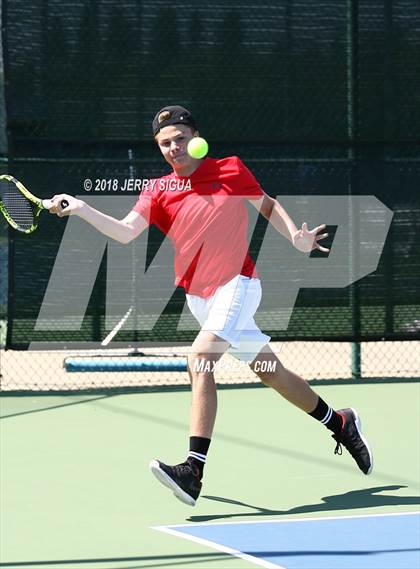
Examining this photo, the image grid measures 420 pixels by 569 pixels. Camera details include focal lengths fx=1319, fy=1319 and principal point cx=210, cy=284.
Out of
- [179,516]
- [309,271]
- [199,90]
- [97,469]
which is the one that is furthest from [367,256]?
[179,516]

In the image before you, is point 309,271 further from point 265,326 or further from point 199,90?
point 199,90

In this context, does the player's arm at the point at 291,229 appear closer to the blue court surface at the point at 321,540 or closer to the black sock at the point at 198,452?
the black sock at the point at 198,452

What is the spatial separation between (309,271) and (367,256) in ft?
1.55

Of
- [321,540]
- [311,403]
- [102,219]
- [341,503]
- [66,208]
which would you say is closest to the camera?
[321,540]

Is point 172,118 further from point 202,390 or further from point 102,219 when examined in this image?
point 202,390

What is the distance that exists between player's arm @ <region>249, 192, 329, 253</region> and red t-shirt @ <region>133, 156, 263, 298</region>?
4.8 inches

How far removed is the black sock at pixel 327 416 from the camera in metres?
6.59

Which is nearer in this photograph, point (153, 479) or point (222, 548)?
point (222, 548)

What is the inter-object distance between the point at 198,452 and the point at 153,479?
0.78m

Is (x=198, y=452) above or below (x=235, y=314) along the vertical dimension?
below

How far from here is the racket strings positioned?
7250mm

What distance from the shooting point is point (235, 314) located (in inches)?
246

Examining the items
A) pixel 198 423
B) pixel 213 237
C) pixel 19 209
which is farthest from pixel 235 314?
pixel 19 209

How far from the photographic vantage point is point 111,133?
32.3 ft
